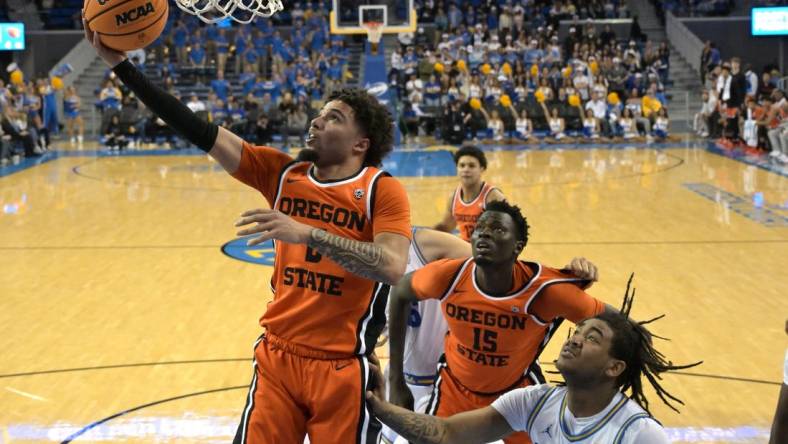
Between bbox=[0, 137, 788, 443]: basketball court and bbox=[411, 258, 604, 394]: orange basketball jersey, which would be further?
bbox=[0, 137, 788, 443]: basketball court

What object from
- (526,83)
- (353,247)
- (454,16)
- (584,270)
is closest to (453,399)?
(584,270)

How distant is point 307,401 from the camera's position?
12.9 ft

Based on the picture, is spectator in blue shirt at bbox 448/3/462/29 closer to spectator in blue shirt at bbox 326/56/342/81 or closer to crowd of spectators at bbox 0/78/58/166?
spectator in blue shirt at bbox 326/56/342/81

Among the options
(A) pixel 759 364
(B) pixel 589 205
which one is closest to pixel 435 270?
(A) pixel 759 364

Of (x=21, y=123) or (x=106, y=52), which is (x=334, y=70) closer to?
(x=21, y=123)

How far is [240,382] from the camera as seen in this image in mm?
7039

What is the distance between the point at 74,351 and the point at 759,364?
4.95 m

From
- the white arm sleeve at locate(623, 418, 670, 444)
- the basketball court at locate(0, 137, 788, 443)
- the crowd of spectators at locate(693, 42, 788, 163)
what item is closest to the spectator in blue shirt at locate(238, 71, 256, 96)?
the basketball court at locate(0, 137, 788, 443)

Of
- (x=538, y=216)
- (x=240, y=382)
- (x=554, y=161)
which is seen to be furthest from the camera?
(x=554, y=161)

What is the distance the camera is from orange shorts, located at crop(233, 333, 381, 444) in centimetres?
388

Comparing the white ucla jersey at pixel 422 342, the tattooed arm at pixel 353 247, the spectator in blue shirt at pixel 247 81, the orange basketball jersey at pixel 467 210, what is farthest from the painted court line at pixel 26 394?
the spectator in blue shirt at pixel 247 81

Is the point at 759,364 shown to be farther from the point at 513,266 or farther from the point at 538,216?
the point at 538,216

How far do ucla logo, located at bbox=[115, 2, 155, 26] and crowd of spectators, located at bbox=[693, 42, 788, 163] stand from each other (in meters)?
17.2

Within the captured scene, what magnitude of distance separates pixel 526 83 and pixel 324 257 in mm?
22912
